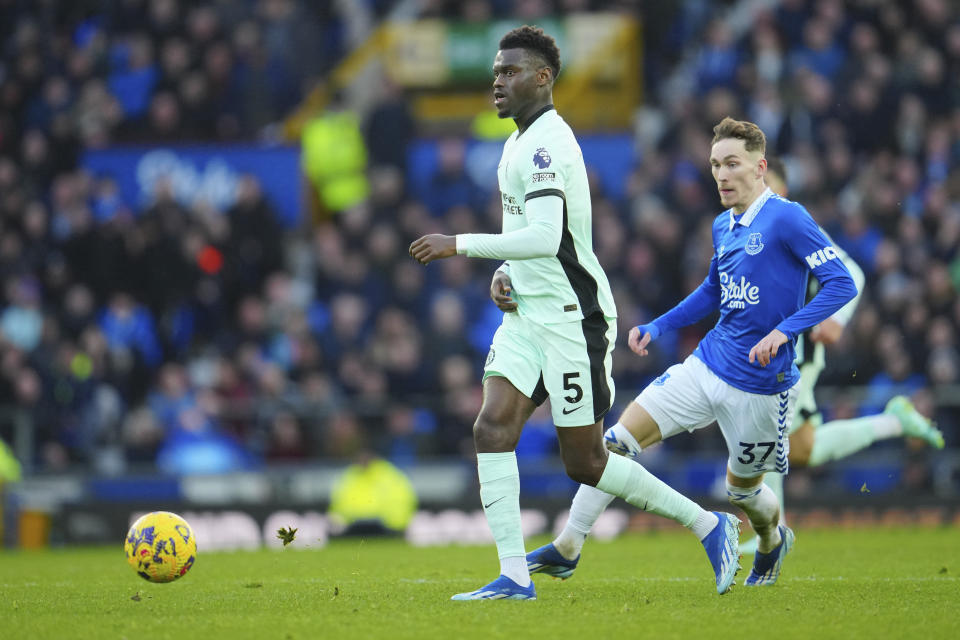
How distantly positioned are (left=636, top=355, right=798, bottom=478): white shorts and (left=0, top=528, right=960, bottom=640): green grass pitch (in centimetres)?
69

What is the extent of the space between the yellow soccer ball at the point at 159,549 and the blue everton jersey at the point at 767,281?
9.73ft

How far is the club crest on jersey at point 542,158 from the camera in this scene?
6.57 metres

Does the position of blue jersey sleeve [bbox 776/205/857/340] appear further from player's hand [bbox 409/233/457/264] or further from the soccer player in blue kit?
player's hand [bbox 409/233/457/264]

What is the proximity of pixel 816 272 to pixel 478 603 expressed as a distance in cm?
235

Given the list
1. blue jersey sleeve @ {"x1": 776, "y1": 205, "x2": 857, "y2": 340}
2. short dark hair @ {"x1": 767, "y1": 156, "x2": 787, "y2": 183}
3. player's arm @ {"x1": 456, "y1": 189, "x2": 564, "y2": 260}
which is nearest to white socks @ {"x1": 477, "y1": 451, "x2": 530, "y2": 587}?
player's arm @ {"x1": 456, "y1": 189, "x2": 564, "y2": 260}

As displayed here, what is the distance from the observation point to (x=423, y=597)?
712cm

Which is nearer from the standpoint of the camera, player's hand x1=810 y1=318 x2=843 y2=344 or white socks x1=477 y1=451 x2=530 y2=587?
white socks x1=477 y1=451 x2=530 y2=587

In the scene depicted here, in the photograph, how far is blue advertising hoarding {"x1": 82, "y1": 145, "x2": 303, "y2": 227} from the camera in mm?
18141

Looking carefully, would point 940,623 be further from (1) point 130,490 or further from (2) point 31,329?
(2) point 31,329

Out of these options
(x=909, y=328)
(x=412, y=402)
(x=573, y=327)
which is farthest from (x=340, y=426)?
(x=573, y=327)

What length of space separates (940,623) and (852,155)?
11601 mm

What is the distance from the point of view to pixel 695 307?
768cm

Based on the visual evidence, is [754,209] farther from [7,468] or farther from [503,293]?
[7,468]

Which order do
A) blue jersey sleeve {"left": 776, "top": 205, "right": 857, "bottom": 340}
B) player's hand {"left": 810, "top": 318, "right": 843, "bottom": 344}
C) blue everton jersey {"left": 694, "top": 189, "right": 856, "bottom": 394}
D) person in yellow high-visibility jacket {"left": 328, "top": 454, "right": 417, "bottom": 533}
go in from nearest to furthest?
blue jersey sleeve {"left": 776, "top": 205, "right": 857, "bottom": 340} < blue everton jersey {"left": 694, "top": 189, "right": 856, "bottom": 394} < player's hand {"left": 810, "top": 318, "right": 843, "bottom": 344} < person in yellow high-visibility jacket {"left": 328, "top": 454, "right": 417, "bottom": 533}
